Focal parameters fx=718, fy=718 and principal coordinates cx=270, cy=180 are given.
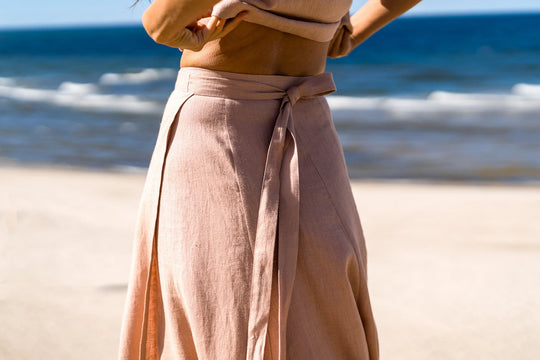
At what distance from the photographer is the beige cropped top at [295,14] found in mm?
1472

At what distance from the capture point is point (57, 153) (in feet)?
32.4

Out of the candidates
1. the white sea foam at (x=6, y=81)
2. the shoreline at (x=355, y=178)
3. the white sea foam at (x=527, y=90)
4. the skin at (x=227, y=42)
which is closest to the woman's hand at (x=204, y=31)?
the skin at (x=227, y=42)

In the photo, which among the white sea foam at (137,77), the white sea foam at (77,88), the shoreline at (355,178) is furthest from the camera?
the white sea foam at (137,77)

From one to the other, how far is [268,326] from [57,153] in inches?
347

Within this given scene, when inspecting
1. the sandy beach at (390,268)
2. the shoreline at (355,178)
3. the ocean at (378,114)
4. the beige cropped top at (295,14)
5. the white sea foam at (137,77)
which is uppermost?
the white sea foam at (137,77)

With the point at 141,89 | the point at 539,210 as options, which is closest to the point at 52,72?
the point at 141,89

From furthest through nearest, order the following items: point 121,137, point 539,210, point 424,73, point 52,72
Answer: point 52,72 < point 424,73 < point 121,137 < point 539,210

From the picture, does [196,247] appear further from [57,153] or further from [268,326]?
[57,153]

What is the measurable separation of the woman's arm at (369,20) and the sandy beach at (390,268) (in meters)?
1.94

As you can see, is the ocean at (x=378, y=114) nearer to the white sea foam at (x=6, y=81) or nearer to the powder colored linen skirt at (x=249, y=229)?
the white sea foam at (x=6, y=81)

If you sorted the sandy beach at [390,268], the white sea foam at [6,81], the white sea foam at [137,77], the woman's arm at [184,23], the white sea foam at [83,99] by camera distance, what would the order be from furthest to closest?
the white sea foam at [137,77] < the white sea foam at [6,81] < the white sea foam at [83,99] < the sandy beach at [390,268] < the woman's arm at [184,23]

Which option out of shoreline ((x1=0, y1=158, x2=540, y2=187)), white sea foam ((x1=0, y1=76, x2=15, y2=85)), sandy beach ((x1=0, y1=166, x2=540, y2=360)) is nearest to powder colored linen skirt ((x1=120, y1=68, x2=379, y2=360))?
sandy beach ((x1=0, y1=166, x2=540, y2=360))

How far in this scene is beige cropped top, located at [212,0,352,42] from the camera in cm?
147

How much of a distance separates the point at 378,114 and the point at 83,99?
26.0 ft
